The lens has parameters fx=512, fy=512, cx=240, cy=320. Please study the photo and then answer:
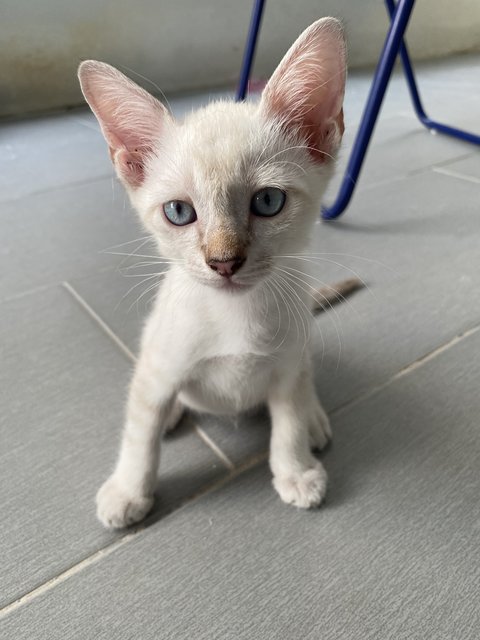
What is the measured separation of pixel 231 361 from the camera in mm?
663

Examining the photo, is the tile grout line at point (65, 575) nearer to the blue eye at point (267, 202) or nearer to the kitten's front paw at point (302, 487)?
the kitten's front paw at point (302, 487)

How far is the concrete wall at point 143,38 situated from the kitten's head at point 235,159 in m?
1.81

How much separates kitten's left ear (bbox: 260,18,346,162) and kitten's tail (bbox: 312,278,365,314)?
0.42 meters

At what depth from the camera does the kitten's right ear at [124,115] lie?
565 millimetres

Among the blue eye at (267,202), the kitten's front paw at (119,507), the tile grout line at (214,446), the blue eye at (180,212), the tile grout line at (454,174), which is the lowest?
the tile grout line at (214,446)

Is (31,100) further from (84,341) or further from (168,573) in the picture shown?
(168,573)

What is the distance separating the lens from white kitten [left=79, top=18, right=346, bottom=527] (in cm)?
55

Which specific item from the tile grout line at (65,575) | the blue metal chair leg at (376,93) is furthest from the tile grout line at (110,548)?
the blue metal chair leg at (376,93)

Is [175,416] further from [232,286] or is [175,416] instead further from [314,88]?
[314,88]

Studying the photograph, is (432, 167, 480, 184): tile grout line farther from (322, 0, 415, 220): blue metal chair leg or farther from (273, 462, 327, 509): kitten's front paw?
(273, 462, 327, 509): kitten's front paw

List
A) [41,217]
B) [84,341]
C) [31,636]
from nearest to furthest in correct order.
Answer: [31,636], [84,341], [41,217]

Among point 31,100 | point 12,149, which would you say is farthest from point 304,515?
point 31,100

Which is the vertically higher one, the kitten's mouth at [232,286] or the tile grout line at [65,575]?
the kitten's mouth at [232,286]

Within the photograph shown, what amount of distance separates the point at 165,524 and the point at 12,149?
1767mm
